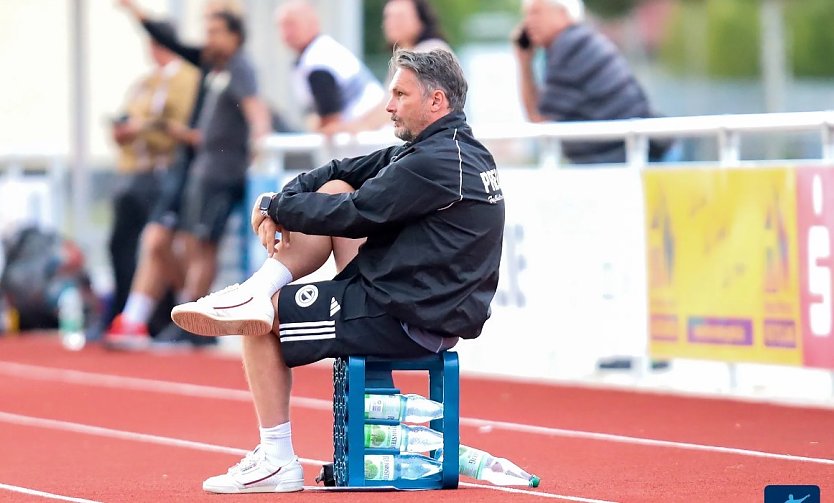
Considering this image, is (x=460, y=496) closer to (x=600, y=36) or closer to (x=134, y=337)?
(x=600, y=36)

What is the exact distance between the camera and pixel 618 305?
34.4ft

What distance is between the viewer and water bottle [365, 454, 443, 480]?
6.47m

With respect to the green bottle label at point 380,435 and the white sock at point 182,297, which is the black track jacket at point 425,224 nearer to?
the green bottle label at point 380,435

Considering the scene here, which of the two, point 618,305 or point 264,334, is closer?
point 264,334

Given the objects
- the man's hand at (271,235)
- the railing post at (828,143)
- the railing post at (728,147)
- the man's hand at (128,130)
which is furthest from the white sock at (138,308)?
the man's hand at (271,235)

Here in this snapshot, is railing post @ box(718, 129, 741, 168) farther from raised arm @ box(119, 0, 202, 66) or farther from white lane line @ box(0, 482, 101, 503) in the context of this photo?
raised arm @ box(119, 0, 202, 66)

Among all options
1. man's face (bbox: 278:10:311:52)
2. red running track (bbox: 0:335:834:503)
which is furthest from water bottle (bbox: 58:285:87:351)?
man's face (bbox: 278:10:311:52)

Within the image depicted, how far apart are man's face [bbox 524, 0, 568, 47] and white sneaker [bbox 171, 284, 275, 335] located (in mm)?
5497

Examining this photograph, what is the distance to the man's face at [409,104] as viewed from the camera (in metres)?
6.52

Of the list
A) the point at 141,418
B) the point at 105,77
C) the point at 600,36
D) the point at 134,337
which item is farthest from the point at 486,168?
Answer: the point at 105,77

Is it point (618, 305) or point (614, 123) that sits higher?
point (614, 123)

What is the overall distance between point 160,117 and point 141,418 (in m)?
4.91

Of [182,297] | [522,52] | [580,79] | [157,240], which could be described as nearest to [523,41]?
[522,52]

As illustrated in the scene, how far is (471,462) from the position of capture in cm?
668
